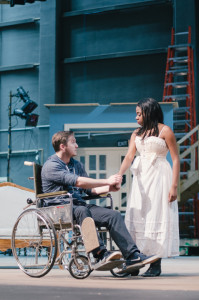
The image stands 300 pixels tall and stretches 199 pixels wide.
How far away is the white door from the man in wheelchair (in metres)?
5.06

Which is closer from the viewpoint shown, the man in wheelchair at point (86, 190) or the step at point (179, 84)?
the man in wheelchair at point (86, 190)

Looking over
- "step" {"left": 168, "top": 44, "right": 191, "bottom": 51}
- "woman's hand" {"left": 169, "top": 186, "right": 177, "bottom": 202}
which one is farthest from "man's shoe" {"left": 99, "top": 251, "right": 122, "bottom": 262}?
"step" {"left": 168, "top": 44, "right": 191, "bottom": 51}

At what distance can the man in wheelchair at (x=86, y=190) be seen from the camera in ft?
12.1

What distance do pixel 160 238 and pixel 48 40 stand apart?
476 inches

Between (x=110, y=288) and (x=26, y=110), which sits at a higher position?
(x=26, y=110)

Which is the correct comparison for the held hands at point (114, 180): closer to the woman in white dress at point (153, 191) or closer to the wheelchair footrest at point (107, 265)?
the woman in white dress at point (153, 191)

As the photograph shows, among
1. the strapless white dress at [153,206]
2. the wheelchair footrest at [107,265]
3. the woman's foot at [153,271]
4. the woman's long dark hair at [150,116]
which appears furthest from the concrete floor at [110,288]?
the woman's long dark hair at [150,116]

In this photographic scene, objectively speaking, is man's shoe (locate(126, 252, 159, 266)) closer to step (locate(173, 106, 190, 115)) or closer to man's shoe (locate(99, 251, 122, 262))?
man's shoe (locate(99, 251, 122, 262))

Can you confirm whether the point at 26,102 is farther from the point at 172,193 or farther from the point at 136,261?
the point at 136,261

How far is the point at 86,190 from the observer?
4.14 meters

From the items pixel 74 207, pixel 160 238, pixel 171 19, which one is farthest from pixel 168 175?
pixel 171 19

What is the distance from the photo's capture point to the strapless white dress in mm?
4098

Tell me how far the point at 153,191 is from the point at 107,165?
5.38 meters

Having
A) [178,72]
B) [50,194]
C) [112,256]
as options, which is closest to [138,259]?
[112,256]
